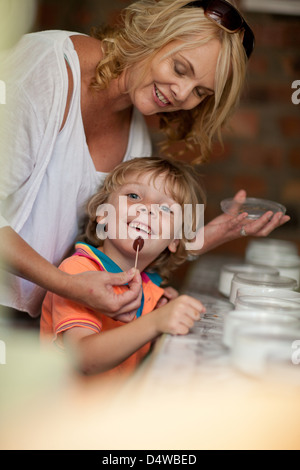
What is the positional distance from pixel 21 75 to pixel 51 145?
138mm

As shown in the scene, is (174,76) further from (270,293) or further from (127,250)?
→ (270,293)

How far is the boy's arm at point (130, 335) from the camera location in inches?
30.3

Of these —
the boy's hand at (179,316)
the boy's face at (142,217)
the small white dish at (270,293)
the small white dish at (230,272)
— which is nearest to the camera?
the boy's hand at (179,316)

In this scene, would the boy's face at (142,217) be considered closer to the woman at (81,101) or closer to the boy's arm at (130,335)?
the woman at (81,101)

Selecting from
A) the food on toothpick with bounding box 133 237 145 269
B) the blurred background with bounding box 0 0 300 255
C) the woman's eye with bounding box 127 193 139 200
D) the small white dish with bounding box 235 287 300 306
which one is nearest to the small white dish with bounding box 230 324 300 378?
the small white dish with bounding box 235 287 300 306

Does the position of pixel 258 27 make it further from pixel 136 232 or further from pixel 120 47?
pixel 136 232

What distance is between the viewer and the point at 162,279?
1.24 meters

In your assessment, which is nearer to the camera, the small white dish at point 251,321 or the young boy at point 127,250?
the small white dish at point 251,321

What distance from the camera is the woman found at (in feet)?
3.14

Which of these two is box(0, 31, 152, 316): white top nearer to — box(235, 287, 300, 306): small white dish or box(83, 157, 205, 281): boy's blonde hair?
box(83, 157, 205, 281): boy's blonde hair

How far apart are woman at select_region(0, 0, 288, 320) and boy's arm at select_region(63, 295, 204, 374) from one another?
0.07 meters

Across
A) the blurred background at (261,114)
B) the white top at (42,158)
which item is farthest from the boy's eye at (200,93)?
the blurred background at (261,114)

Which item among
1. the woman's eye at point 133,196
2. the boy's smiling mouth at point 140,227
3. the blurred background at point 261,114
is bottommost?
the boy's smiling mouth at point 140,227

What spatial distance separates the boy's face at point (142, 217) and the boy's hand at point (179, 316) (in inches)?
9.6
